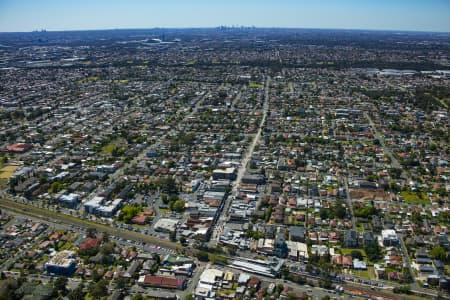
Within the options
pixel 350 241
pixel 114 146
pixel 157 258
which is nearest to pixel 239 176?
pixel 350 241

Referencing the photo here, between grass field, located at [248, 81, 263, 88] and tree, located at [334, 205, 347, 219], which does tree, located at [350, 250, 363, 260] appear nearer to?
tree, located at [334, 205, 347, 219]

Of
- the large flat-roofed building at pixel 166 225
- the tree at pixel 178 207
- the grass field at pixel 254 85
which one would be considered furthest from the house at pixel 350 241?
the grass field at pixel 254 85

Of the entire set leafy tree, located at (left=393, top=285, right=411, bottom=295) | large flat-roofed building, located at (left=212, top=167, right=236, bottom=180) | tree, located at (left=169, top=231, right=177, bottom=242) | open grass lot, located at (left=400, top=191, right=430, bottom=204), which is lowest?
leafy tree, located at (left=393, top=285, right=411, bottom=295)

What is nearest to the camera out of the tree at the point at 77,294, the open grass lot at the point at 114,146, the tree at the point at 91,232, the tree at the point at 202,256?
the tree at the point at 77,294

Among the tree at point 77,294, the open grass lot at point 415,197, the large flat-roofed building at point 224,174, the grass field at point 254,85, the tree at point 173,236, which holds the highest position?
the grass field at point 254,85

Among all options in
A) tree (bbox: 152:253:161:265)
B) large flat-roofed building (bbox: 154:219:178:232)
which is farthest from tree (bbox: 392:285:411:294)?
large flat-roofed building (bbox: 154:219:178:232)

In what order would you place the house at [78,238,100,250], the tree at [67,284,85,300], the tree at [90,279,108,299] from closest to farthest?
the tree at [67,284,85,300] → the tree at [90,279,108,299] → the house at [78,238,100,250]

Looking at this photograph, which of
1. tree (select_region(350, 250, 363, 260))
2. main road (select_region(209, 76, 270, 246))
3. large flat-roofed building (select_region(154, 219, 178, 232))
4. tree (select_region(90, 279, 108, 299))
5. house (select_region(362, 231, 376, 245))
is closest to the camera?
tree (select_region(90, 279, 108, 299))

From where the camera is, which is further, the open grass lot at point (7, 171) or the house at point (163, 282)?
the open grass lot at point (7, 171)

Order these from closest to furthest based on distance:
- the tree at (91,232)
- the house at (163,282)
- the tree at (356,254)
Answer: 1. the house at (163,282)
2. the tree at (356,254)
3. the tree at (91,232)

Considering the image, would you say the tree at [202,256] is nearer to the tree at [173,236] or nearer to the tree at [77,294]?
the tree at [173,236]

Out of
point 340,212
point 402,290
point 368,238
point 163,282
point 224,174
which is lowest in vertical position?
point 402,290

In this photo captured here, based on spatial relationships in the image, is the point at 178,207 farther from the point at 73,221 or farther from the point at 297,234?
the point at 297,234

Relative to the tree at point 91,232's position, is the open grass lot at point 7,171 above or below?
above
